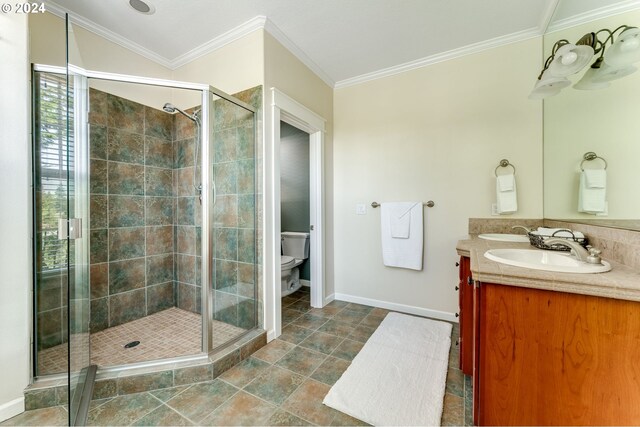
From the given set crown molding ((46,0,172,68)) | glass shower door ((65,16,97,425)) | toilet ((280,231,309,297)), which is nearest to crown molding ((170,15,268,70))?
crown molding ((46,0,172,68))

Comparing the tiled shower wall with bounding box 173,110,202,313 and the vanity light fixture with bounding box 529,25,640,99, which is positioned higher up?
the vanity light fixture with bounding box 529,25,640,99

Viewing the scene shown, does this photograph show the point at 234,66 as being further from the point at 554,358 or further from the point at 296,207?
the point at 554,358

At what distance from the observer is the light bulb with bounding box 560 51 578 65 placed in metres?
1.36

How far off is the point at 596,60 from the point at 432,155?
1194 millimetres

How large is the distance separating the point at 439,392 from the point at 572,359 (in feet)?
2.63

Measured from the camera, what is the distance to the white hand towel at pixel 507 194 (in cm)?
208

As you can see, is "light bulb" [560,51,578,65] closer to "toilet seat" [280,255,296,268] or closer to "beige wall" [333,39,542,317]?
"beige wall" [333,39,542,317]

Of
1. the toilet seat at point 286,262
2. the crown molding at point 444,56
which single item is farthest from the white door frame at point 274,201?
the crown molding at point 444,56

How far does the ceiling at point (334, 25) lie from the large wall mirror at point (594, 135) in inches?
8.0

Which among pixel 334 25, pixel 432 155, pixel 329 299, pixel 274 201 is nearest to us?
pixel 334 25

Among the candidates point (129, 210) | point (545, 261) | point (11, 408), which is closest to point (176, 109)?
point (129, 210)

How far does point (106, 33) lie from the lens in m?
2.13

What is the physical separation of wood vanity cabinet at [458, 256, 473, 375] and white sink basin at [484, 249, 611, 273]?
24 cm

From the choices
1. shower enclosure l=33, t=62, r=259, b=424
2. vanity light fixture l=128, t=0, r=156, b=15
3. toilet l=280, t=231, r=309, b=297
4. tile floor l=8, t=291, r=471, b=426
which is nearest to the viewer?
tile floor l=8, t=291, r=471, b=426
